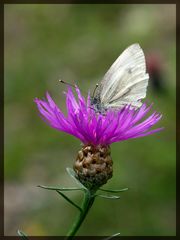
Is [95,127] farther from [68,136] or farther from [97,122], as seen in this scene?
[68,136]

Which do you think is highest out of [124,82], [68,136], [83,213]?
[124,82]

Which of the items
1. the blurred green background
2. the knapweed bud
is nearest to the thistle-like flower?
the knapweed bud

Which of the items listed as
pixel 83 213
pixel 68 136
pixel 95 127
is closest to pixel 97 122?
pixel 95 127

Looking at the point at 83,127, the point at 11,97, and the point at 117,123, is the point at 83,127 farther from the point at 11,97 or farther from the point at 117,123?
the point at 11,97

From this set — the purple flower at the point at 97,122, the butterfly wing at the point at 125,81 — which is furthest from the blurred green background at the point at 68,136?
the purple flower at the point at 97,122

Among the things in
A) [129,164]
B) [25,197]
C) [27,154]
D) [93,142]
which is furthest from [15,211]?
[93,142]

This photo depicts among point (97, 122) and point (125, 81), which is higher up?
point (125, 81)

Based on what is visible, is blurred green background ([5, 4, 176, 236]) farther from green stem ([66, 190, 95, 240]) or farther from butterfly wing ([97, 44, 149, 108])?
green stem ([66, 190, 95, 240])
